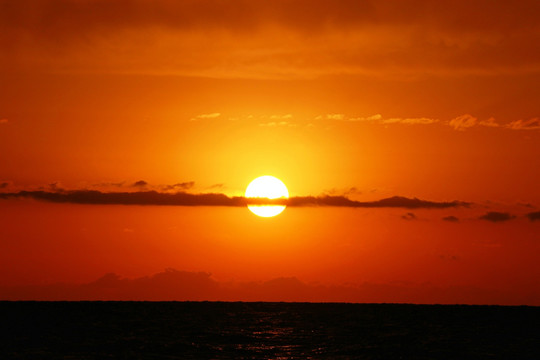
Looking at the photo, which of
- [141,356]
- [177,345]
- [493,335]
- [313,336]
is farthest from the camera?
[493,335]

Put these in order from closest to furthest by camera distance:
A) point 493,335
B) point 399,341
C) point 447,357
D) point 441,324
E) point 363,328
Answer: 1. point 447,357
2. point 399,341
3. point 493,335
4. point 363,328
5. point 441,324

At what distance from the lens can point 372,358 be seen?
3135 inches

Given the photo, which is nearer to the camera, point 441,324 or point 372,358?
point 372,358

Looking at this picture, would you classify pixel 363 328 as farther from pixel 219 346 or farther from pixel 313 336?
pixel 219 346

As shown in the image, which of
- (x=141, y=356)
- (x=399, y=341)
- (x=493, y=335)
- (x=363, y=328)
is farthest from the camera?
(x=363, y=328)

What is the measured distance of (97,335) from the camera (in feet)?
344

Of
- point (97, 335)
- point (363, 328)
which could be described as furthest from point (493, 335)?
point (97, 335)

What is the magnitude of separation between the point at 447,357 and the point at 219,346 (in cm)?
2773

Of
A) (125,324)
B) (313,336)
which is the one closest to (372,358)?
(313,336)

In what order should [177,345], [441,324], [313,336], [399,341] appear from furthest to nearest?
[441,324] < [313,336] < [399,341] < [177,345]

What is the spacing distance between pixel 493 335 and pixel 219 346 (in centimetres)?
4967

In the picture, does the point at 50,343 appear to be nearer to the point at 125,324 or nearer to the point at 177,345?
the point at 177,345

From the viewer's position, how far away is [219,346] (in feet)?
304

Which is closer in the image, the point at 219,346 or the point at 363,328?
the point at 219,346
